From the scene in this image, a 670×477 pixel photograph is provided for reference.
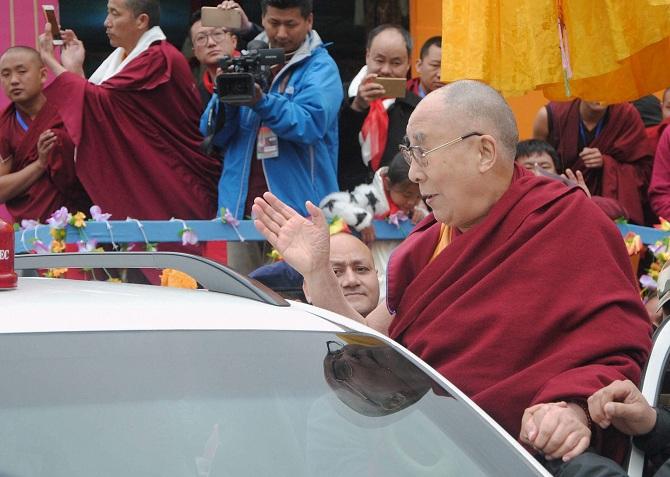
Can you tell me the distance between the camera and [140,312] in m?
2.28

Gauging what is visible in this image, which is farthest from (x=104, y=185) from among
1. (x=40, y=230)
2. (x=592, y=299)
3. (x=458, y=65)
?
(x=592, y=299)

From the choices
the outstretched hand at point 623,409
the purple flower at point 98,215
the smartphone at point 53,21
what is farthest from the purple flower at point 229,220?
the outstretched hand at point 623,409

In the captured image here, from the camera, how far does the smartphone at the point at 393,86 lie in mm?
5594

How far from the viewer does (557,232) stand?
9.81 ft

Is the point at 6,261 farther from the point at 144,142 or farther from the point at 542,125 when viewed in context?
the point at 542,125

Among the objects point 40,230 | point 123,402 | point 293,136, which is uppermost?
point 123,402

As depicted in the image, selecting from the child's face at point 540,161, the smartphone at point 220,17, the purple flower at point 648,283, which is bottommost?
the purple flower at point 648,283

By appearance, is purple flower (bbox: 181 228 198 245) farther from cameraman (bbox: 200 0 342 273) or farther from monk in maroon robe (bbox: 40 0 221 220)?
monk in maroon robe (bbox: 40 0 221 220)

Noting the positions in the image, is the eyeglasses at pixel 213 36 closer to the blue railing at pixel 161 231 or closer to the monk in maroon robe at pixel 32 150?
the monk in maroon robe at pixel 32 150

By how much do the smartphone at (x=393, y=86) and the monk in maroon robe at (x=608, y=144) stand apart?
1.26 m

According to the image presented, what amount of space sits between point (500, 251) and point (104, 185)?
327cm

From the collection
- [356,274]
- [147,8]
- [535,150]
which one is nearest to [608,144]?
[535,150]

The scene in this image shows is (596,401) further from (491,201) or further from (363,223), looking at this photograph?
(363,223)

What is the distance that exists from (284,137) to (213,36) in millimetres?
1234
